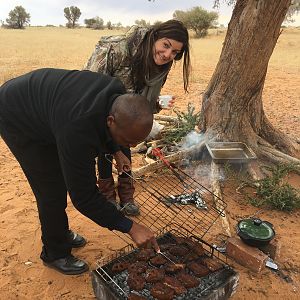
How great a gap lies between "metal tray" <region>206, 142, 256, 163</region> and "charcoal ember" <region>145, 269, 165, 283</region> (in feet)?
7.80

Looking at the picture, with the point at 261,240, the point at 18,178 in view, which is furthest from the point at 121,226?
the point at 18,178

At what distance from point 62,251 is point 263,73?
357cm

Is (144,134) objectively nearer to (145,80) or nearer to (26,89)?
(26,89)

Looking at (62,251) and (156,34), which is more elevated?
(156,34)

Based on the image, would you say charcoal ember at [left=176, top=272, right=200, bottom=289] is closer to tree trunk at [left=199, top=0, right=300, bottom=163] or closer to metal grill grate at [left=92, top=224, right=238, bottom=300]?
metal grill grate at [left=92, top=224, right=238, bottom=300]

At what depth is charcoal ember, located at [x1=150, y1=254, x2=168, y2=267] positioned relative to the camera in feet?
9.51

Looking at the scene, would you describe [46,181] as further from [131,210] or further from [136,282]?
[131,210]

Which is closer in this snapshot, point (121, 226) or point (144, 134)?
point (144, 134)

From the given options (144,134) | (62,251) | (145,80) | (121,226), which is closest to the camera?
(144,134)

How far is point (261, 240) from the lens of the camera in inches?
125

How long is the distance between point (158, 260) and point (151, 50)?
181 cm

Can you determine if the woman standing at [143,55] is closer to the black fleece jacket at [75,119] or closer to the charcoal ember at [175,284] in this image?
the charcoal ember at [175,284]

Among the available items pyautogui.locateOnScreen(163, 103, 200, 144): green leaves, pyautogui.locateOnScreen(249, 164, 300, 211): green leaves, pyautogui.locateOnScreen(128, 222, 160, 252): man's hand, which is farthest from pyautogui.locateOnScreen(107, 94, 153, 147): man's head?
pyautogui.locateOnScreen(163, 103, 200, 144): green leaves

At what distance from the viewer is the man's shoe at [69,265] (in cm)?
Answer: 321
